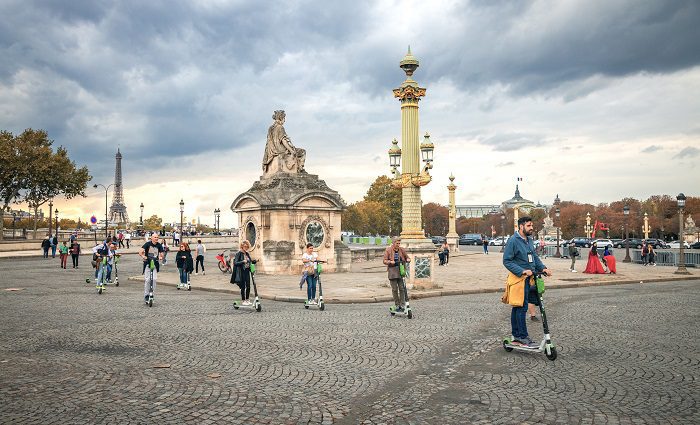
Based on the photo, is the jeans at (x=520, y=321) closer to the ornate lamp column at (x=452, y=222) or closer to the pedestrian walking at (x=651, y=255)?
the pedestrian walking at (x=651, y=255)

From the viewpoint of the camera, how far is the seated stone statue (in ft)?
90.7

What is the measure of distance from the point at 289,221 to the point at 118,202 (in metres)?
155

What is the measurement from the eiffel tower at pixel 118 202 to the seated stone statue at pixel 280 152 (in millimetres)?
144816

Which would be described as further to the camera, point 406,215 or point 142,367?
point 406,215

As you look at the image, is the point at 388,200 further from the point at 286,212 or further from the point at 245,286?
the point at 245,286

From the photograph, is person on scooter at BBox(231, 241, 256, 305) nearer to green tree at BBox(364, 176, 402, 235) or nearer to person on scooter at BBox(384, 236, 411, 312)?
person on scooter at BBox(384, 236, 411, 312)

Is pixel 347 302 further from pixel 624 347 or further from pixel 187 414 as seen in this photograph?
pixel 187 414

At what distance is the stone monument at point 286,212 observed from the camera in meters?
25.8

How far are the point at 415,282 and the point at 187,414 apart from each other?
13.2m

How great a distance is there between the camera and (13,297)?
1600 cm

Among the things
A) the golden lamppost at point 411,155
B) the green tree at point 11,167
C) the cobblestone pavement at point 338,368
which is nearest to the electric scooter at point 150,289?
the cobblestone pavement at point 338,368

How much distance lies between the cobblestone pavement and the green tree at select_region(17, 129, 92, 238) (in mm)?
45648

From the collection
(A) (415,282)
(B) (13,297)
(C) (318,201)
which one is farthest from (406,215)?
(B) (13,297)

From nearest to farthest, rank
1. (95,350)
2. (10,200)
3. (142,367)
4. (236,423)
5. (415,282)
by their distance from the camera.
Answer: (236,423), (142,367), (95,350), (415,282), (10,200)
